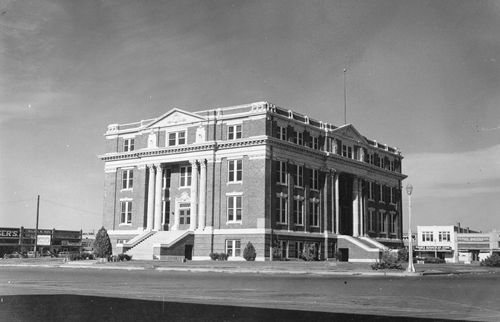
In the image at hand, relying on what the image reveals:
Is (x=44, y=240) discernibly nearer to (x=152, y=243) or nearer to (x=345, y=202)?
(x=152, y=243)

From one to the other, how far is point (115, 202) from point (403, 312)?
57.5m

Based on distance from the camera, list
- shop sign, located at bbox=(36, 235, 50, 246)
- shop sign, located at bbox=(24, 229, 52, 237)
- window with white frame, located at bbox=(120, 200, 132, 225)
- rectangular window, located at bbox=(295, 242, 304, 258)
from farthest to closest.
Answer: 1. shop sign, located at bbox=(24, 229, 52, 237)
2. shop sign, located at bbox=(36, 235, 50, 246)
3. window with white frame, located at bbox=(120, 200, 132, 225)
4. rectangular window, located at bbox=(295, 242, 304, 258)

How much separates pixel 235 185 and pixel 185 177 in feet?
23.5

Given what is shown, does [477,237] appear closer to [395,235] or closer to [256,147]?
[395,235]

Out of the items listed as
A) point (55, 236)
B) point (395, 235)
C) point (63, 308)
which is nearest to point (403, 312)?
point (63, 308)

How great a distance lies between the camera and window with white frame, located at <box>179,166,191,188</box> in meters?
64.0

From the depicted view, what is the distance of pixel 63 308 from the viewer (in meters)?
14.8

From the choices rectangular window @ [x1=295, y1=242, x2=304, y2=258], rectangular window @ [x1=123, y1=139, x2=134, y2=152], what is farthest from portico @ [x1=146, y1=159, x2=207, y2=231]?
rectangular window @ [x1=295, y1=242, x2=304, y2=258]

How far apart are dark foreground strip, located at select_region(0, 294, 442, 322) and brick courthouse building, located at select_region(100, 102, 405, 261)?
3991cm

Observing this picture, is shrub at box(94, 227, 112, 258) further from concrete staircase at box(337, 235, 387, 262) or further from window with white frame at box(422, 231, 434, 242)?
window with white frame at box(422, 231, 434, 242)

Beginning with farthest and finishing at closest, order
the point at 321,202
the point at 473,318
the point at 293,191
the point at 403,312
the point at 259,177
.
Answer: the point at 321,202 → the point at 293,191 → the point at 259,177 → the point at 403,312 → the point at 473,318

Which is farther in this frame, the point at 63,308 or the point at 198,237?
Answer: the point at 198,237

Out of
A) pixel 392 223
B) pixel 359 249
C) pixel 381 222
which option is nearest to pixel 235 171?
pixel 359 249

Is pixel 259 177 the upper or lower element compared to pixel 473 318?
upper
